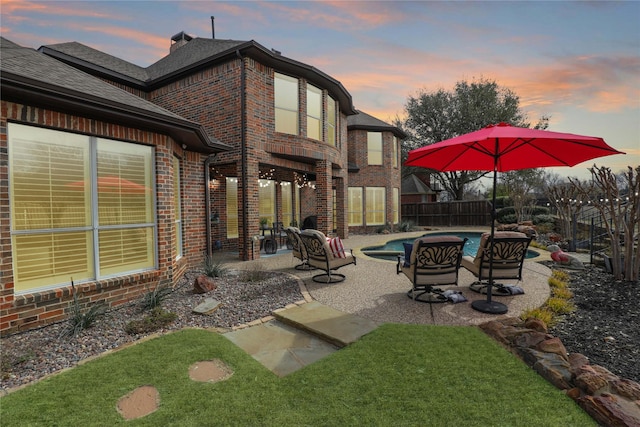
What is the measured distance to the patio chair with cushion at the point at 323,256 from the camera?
21.6 ft

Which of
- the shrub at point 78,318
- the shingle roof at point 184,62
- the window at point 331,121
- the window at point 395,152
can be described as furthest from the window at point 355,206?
the shrub at point 78,318

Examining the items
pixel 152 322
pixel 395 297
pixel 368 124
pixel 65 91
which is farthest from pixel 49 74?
pixel 368 124

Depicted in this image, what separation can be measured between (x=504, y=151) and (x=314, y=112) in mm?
7993

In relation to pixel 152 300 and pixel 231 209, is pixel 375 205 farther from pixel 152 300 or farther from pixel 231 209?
pixel 152 300

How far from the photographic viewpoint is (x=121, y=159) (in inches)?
202

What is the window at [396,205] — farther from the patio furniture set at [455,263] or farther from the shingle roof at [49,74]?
the shingle roof at [49,74]

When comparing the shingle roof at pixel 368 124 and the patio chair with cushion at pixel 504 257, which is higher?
the shingle roof at pixel 368 124

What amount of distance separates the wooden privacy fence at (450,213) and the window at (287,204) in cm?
1240

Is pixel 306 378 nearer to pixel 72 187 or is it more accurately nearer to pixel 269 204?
pixel 72 187

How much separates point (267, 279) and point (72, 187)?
4.05m

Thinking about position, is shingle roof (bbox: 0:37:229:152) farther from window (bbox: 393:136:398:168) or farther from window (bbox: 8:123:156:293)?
window (bbox: 393:136:398:168)

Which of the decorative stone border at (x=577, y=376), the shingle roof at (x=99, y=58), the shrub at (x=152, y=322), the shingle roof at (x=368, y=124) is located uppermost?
the shingle roof at (x=99, y=58)

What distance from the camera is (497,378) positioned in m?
2.78

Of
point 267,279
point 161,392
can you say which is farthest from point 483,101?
point 161,392
